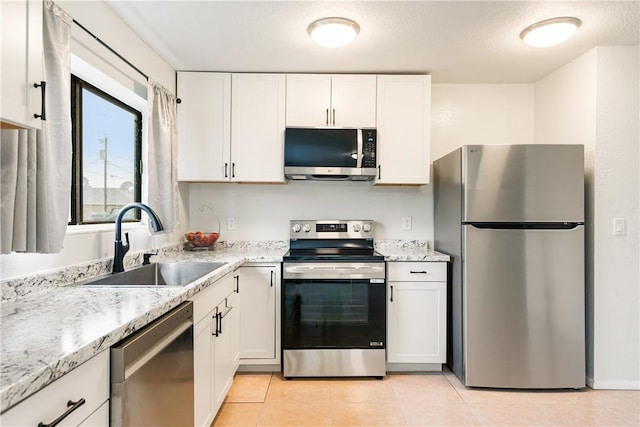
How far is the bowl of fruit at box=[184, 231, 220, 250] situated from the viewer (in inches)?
111

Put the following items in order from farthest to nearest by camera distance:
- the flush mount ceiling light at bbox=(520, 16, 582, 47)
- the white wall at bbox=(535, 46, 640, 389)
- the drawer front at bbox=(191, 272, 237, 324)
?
the white wall at bbox=(535, 46, 640, 389) → the flush mount ceiling light at bbox=(520, 16, 582, 47) → the drawer front at bbox=(191, 272, 237, 324)

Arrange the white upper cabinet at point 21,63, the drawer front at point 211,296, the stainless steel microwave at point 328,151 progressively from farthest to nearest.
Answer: the stainless steel microwave at point 328,151 → the drawer front at point 211,296 → the white upper cabinet at point 21,63

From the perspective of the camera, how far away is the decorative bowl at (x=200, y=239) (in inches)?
111

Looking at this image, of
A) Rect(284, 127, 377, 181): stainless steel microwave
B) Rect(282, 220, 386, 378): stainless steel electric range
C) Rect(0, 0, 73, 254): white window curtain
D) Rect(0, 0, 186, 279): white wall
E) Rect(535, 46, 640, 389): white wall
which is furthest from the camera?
Rect(284, 127, 377, 181): stainless steel microwave

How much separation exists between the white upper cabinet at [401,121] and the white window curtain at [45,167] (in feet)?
6.72

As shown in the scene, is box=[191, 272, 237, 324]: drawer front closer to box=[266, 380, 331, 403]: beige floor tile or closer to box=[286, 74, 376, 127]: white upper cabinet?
box=[266, 380, 331, 403]: beige floor tile

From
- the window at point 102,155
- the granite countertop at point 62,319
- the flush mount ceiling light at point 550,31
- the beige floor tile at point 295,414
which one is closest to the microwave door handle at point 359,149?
the flush mount ceiling light at point 550,31

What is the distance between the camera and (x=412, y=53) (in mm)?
2441

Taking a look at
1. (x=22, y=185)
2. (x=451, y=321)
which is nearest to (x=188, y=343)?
(x=22, y=185)

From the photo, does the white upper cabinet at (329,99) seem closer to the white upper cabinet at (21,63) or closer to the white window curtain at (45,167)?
the white window curtain at (45,167)

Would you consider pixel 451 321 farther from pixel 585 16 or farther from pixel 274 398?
pixel 585 16

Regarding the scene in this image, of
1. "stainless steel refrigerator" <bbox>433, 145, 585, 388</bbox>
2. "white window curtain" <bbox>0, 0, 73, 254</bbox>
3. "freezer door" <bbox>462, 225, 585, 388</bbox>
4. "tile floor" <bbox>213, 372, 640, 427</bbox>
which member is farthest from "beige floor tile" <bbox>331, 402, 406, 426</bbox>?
"white window curtain" <bbox>0, 0, 73, 254</bbox>

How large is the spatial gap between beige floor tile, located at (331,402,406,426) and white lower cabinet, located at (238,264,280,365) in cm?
64

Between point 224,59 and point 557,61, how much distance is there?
8.24 ft
